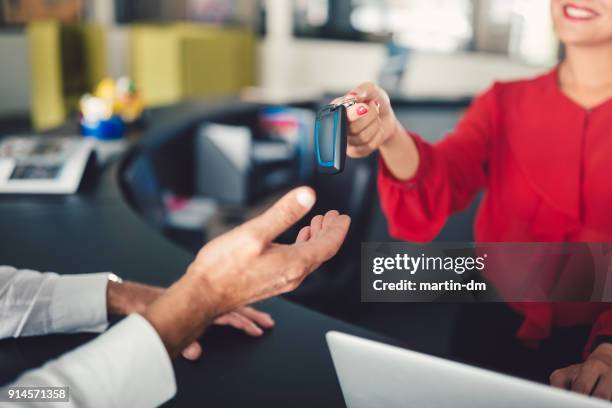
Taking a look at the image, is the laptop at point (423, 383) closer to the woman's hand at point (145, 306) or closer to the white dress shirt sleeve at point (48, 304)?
the woman's hand at point (145, 306)

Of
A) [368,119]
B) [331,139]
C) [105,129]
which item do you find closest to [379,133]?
[368,119]

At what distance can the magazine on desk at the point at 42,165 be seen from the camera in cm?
161

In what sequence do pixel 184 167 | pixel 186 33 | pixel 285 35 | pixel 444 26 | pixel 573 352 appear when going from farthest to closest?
1. pixel 285 35
2. pixel 186 33
3. pixel 444 26
4. pixel 184 167
5. pixel 573 352

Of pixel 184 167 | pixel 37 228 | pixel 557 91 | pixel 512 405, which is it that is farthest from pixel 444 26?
pixel 512 405

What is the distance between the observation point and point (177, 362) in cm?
84

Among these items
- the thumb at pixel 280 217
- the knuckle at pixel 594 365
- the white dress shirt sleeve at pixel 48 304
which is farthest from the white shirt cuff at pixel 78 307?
the knuckle at pixel 594 365

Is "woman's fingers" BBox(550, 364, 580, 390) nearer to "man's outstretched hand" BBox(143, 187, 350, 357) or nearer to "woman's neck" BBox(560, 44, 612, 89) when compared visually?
"man's outstretched hand" BBox(143, 187, 350, 357)

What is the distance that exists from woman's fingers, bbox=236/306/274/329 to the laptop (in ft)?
0.95

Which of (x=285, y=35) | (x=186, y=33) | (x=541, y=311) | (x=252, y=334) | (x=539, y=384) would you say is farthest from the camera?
(x=285, y=35)

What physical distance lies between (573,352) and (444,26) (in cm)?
378

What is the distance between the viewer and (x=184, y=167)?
3.85 m

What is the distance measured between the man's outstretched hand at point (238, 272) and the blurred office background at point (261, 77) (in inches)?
12.7

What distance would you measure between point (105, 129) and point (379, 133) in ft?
4.83

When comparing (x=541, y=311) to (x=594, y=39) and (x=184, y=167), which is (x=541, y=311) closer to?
→ (x=594, y=39)
